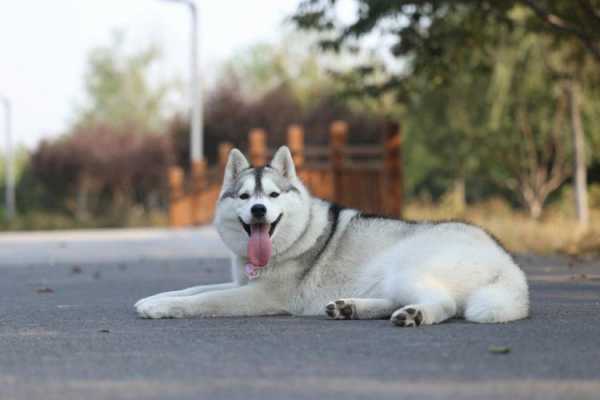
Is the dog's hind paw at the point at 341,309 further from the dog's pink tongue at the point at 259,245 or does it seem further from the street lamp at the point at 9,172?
the street lamp at the point at 9,172

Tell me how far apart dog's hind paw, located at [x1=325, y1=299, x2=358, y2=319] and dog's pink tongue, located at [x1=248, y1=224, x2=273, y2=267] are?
0.67m

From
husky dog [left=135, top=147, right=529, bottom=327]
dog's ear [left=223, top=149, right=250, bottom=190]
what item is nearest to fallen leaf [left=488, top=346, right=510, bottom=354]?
husky dog [left=135, top=147, right=529, bottom=327]

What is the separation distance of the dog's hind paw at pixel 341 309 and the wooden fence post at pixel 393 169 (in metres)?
15.5

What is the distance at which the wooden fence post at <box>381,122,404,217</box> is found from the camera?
2280 cm

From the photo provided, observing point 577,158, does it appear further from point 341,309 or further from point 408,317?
point 408,317

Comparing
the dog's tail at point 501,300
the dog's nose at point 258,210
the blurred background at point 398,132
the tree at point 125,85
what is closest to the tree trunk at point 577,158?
the blurred background at point 398,132

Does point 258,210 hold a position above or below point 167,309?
above

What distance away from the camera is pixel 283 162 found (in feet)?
25.5

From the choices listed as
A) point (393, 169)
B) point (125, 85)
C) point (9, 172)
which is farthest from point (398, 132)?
point (125, 85)

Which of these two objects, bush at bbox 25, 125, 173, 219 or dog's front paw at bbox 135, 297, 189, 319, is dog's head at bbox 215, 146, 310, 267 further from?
bush at bbox 25, 125, 173, 219

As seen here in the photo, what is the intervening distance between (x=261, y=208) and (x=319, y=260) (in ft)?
2.27

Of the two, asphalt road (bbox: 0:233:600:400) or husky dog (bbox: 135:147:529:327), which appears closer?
asphalt road (bbox: 0:233:600:400)

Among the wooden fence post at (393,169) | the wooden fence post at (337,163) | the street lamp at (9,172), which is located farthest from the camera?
the street lamp at (9,172)

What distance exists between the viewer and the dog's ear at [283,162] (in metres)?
7.73
